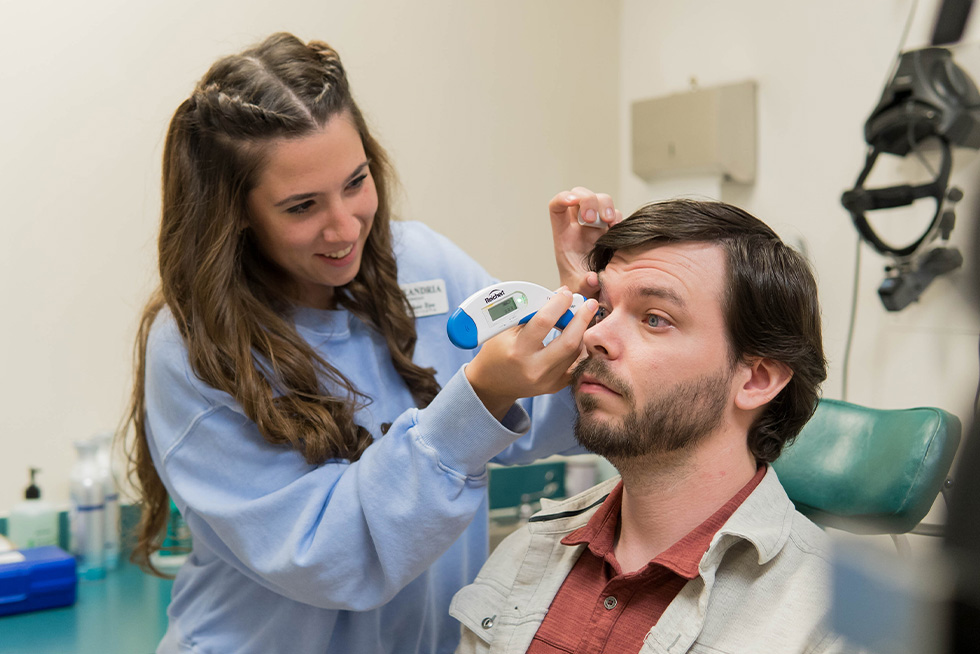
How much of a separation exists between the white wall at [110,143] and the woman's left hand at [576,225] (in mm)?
985

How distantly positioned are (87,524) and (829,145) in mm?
2190

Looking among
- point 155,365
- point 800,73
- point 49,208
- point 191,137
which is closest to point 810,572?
point 155,365

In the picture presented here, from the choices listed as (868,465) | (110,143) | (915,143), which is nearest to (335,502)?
A: (868,465)

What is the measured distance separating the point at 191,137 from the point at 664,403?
88 centimetres

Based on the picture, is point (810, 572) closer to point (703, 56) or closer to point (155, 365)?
point (155, 365)

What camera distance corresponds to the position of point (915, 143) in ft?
6.82

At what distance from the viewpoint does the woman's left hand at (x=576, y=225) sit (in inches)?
58.5

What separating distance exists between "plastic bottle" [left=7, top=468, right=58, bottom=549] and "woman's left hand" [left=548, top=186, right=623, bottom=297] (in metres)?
1.47

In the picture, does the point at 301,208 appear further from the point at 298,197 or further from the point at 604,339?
the point at 604,339

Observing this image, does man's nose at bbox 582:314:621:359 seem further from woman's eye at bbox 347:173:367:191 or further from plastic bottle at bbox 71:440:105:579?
plastic bottle at bbox 71:440:105:579

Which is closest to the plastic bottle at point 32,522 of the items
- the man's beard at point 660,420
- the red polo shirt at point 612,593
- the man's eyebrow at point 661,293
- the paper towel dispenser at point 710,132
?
the red polo shirt at point 612,593

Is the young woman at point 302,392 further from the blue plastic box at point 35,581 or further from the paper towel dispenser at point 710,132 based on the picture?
the paper towel dispenser at point 710,132

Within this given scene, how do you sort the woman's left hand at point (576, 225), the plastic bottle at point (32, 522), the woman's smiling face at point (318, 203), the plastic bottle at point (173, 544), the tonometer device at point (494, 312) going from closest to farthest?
the tonometer device at point (494, 312) → the woman's smiling face at point (318, 203) → the woman's left hand at point (576, 225) → the plastic bottle at point (32, 522) → the plastic bottle at point (173, 544)

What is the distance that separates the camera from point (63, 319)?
2246 mm
